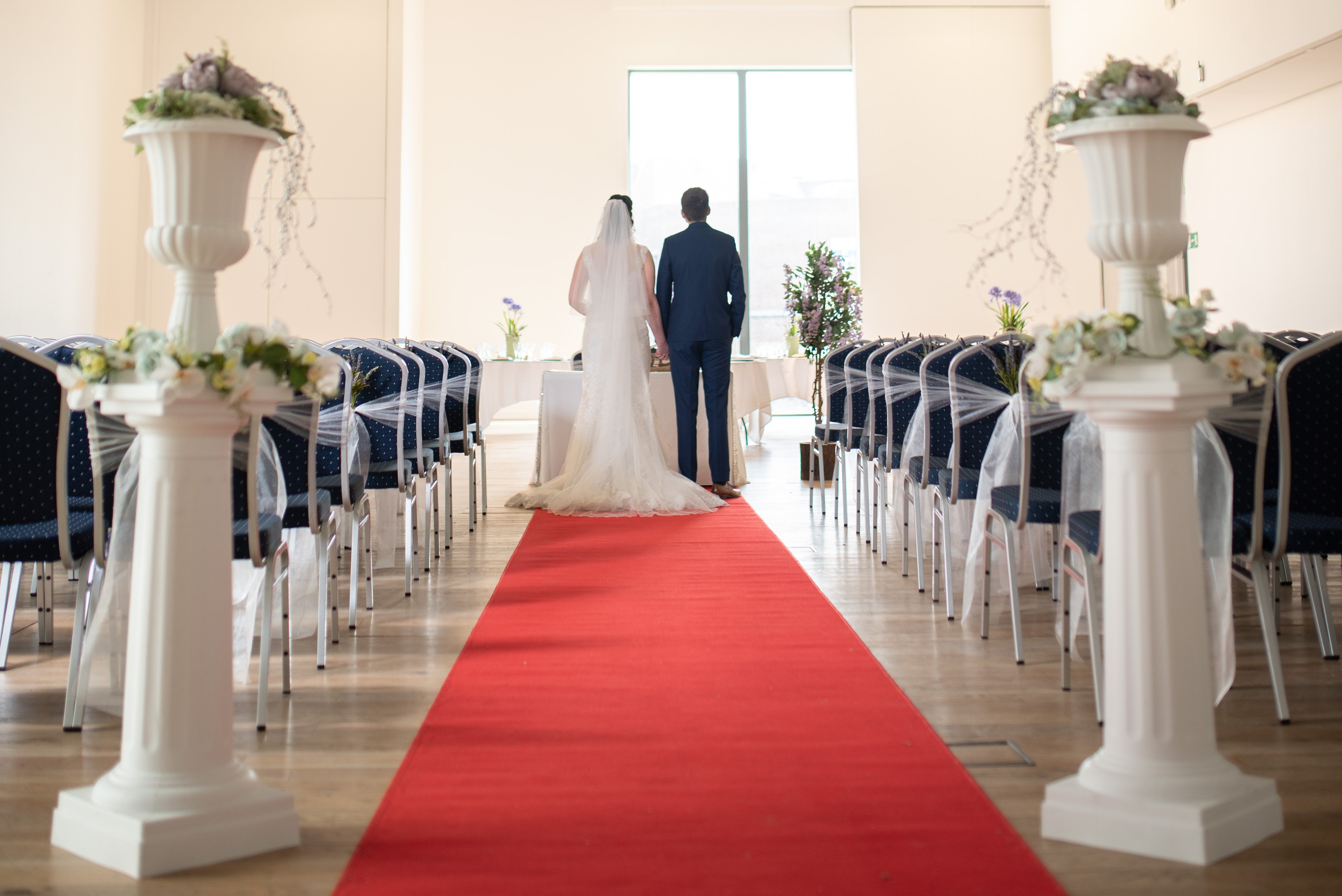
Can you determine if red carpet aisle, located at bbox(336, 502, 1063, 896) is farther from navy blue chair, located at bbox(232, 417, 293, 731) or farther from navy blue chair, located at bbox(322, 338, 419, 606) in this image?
navy blue chair, located at bbox(322, 338, 419, 606)

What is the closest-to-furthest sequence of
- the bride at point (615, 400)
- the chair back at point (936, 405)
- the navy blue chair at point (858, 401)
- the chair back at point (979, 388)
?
the chair back at point (979, 388), the chair back at point (936, 405), the navy blue chair at point (858, 401), the bride at point (615, 400)

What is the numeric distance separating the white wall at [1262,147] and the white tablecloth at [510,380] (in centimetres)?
553

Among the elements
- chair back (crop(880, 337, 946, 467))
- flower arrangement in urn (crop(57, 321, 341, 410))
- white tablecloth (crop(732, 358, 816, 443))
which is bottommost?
flower arrangement in urn (crop(57, 321, 341, 410))

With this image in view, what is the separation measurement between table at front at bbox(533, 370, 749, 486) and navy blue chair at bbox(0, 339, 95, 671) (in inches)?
158

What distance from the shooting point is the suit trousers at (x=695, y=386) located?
21.2ft

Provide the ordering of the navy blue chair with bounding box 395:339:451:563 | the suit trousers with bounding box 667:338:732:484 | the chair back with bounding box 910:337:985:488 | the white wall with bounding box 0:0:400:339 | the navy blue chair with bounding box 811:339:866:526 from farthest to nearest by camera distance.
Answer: the white wall with bounding box 0:0:400:339
the suit trousers with bounding box 667:338:732:484
the navy blue chair with bounding box 811:339:866:526
the navy blue chair with bounding box 395:339:451:563
the chair back with bounding box 910:337:985:488

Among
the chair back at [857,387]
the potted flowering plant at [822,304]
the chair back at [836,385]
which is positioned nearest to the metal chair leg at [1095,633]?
the chair back at [857,387]

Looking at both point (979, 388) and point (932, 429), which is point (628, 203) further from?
point (979, 388)

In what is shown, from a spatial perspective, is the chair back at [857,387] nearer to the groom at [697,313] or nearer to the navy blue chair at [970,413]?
the groom at [697,313]

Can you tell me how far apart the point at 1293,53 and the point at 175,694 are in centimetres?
827

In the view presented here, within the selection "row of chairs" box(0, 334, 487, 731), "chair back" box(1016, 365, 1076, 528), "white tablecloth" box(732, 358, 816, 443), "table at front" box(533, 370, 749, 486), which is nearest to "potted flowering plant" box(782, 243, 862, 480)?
"white tablecloth" box(732, 358, 816, 443)

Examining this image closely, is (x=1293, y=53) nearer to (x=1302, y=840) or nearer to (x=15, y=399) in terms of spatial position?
(x=1302, y=840)

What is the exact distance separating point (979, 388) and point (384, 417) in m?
2.20

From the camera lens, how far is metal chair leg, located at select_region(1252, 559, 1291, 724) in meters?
2.47
